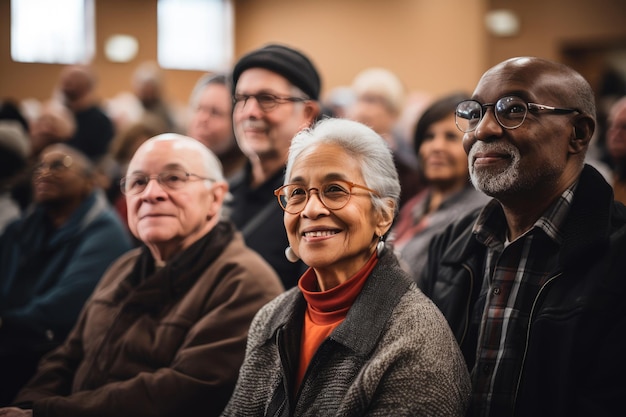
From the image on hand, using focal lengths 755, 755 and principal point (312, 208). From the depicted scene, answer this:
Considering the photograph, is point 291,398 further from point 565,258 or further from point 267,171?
point 267,171

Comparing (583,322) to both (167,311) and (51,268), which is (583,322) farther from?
(51,268)

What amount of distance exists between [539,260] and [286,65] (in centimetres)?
140

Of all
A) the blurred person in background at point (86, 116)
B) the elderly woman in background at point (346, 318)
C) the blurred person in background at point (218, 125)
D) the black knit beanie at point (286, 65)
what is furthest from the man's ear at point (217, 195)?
the blurred person in background at point (86, 116)

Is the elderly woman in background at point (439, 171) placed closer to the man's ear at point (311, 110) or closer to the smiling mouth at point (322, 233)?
the man's ear at point (311, 110)

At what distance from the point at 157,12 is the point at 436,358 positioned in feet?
34.2

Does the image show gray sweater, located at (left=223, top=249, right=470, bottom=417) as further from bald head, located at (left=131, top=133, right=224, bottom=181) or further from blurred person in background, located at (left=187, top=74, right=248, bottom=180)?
blurred person in background, located at (left=187, top=74, right=248, bottom=180)

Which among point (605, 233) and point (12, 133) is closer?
point (605, 233)

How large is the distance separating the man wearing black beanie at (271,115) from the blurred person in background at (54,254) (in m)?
0.83

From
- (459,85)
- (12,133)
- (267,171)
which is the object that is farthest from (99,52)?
(267,171)

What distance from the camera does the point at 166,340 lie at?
2.34 meters

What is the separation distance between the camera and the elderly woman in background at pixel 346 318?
164 cm

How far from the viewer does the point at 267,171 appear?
3037 mm

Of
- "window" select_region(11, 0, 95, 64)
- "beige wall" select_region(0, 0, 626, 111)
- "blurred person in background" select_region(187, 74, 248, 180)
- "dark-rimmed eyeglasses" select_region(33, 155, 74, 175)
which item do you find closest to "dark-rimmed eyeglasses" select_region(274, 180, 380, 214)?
"blurred person in background" select_region(187, 74, 248, 180)

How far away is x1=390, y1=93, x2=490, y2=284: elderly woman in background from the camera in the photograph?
3.13 metres
